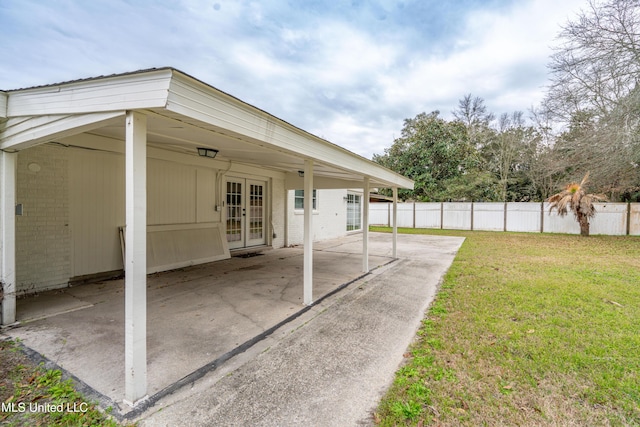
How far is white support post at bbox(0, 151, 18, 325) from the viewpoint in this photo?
3.17m

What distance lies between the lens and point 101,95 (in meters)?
2.14

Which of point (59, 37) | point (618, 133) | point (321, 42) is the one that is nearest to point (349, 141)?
point (321, 42)

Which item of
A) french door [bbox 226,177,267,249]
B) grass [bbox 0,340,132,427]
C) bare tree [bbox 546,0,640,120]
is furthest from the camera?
bare tree [bbox 546,0,640,120]

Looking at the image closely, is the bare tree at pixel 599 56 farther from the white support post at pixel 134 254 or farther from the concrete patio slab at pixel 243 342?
the white support post at pixel 134 254

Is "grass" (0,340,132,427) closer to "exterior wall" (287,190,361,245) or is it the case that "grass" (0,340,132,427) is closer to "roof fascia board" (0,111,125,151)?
"roof fascia board" (0,111,125,151)

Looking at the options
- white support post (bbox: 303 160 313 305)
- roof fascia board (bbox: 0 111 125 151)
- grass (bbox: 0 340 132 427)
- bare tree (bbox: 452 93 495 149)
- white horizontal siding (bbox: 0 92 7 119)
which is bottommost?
grass (bbox: 0 340 132 427)

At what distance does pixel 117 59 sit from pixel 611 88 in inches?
674

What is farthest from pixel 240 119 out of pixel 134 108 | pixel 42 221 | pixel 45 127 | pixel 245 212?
pixel 245 212

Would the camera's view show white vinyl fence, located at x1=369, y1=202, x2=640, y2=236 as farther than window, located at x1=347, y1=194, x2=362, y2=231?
No

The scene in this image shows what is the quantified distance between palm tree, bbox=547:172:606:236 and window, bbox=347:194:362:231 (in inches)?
359

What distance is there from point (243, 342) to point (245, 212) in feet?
18.5

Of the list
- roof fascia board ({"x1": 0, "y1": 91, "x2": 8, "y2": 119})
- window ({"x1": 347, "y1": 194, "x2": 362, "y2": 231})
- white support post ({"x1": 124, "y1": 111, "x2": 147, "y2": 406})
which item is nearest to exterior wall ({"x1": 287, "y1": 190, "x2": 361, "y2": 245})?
window ({"x1": 347, "y1": 194, "x2": 362, "y2": 231})

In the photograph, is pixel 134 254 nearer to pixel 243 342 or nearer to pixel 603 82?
pixel 243 342

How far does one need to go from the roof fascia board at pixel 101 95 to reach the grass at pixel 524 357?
2.72 m
